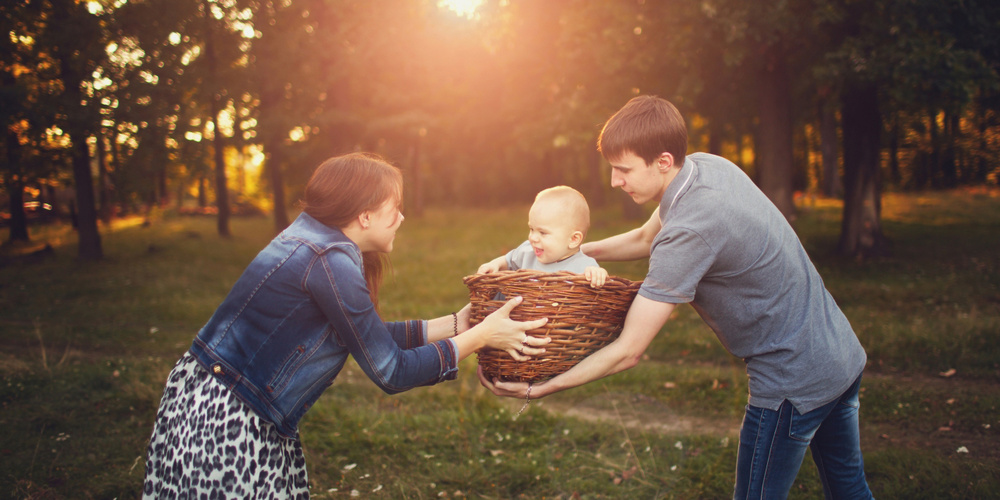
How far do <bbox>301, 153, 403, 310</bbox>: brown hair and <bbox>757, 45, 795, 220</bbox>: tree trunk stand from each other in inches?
455

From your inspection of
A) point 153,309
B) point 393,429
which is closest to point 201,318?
point 153,309

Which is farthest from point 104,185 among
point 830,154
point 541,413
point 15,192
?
point 830,154

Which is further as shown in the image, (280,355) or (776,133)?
(776,133)

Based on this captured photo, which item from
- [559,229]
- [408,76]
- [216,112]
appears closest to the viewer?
[559,229]

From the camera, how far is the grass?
461cm

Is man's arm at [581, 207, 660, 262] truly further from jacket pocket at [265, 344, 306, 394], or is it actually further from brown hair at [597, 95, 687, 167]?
jacket pocket at [265, 344, 306, 394]

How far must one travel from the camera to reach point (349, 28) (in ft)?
A: 67.5

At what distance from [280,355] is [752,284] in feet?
6.29

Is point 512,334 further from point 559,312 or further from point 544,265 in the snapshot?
point 544,265

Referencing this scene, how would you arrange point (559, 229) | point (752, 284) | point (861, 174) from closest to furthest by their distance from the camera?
point (752, 284)
point (559, 229)
point (861, 174)

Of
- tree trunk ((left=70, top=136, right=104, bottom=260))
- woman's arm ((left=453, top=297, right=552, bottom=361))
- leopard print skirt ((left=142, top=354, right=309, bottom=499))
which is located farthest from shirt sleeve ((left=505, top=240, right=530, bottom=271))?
tree trunk ((left=70, top=136, right=104, bottom=260))

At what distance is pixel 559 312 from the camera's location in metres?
2.62

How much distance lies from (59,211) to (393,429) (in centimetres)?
1905

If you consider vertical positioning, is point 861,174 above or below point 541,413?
above
